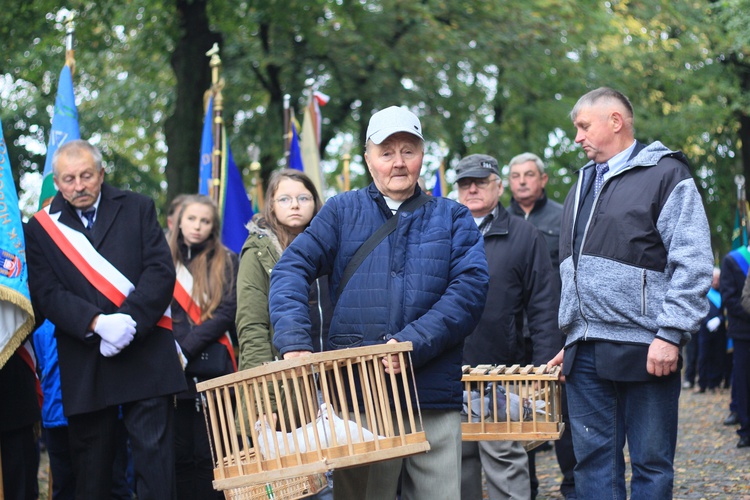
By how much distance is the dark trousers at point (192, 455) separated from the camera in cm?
680

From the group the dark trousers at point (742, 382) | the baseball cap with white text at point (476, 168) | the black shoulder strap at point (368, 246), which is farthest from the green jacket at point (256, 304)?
the dark trousers at point (742, 382)

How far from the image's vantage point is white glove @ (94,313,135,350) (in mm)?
5574

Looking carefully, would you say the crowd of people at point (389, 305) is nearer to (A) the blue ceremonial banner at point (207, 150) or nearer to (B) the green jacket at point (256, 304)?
(B) the green jacket at point (256, 304)

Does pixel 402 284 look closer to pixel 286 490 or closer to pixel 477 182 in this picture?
pixel 286 490

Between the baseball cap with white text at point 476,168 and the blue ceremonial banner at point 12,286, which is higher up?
the baseball cap with white text at point 476,168

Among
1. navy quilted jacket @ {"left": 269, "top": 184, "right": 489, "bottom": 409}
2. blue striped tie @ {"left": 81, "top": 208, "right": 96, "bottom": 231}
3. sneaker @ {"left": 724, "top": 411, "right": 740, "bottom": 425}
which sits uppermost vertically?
blue striped tie @ {"left": 81, "top": 208, "right": 96, "bottom": 231}

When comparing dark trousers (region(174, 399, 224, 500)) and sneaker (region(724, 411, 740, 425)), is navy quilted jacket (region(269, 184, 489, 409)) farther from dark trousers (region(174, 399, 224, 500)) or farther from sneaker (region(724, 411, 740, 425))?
sneaker (region(724, 411, 740, 425))

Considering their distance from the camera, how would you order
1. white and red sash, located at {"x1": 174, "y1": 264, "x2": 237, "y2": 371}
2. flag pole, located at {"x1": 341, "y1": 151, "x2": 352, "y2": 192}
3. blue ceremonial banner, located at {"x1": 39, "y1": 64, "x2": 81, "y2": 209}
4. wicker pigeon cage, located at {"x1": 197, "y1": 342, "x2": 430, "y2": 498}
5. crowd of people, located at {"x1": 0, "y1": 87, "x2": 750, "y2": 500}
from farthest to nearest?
flag pole, located at {"x1": 341, "y1": 151, "x2": 352, "y2": 192}
blue ceremonial banner, located at {"x1": 39, "y1": 64, "x2": 81, "y2": 209}
white and red sash, located at {"x1": 174, "y1": 264, "x2": 237, "y2": 371}
crowd of people, located at {"x1": 0, "y1": 87, "x2": 750, "y2": 500}
wicker pigeon cage, located at {"x1": 197, "y1": 342, "x2": 430, "y2": 498}

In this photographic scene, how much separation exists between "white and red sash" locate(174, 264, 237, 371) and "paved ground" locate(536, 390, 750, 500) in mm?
2690

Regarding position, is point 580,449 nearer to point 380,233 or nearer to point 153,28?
point 380,233

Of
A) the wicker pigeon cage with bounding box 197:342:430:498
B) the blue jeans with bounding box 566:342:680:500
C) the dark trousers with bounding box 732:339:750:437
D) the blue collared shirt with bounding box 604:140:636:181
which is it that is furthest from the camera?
the dark trousers with bounding box 732:339:750:437

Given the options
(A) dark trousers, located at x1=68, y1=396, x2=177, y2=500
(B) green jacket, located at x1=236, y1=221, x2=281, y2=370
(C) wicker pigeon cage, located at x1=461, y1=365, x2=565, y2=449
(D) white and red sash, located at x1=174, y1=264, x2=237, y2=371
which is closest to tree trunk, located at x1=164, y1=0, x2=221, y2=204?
(D) white and red sash, located at x1=174, y1=264, x2=237, y2=371

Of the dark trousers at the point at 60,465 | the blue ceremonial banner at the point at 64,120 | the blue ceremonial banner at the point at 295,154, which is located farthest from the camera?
the blue ceremonial banner at the point at 295,154

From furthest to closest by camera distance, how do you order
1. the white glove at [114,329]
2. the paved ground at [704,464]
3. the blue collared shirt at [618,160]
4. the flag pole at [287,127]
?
the flag pole at [287,127] → the paved ground at [704,464] → the white glove at [114,329] → the blue collared shirt at [618,160]
